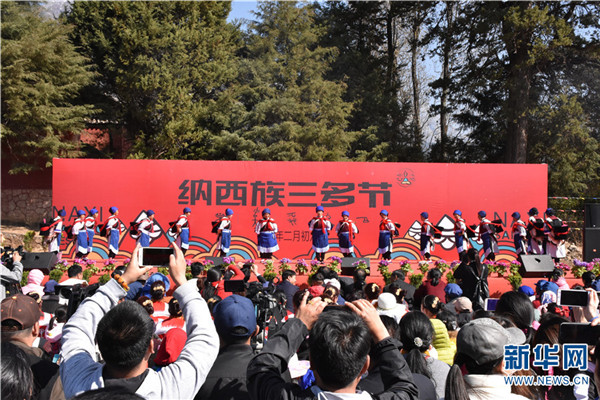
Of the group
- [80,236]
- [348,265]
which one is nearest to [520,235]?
[348,265]

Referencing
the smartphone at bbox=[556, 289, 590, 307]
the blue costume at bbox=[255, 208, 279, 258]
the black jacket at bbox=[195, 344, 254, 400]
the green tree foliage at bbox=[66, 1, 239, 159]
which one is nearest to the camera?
the black jacket at bbox=[195, 344, 254, 400]

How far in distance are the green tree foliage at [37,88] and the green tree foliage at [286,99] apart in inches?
225

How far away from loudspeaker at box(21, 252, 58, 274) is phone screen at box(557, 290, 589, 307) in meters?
9.24

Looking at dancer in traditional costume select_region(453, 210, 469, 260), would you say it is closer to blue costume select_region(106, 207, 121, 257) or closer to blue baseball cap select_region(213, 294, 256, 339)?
blue costume select_region(106, 207, 121, 257)

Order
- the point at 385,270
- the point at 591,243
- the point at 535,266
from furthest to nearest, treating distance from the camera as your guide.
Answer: the point at 591,243
the point at 385,270
the point at 535,266

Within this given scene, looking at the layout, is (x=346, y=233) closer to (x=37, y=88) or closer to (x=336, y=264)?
(x=336, y=264)

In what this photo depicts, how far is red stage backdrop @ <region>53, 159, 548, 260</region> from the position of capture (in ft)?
49.3

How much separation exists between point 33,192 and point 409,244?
14.5 metres

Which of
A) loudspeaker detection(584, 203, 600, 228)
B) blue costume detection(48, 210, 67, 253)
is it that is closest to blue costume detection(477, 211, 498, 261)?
loudspeaker detection(584, 203, 600, 228)

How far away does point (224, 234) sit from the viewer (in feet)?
46.3

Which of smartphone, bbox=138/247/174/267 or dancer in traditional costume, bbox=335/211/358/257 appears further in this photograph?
dancer in traditional costume, bbox=335/211/358/257

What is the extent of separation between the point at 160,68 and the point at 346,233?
11773mm

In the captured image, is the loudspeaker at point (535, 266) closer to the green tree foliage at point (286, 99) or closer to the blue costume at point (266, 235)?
the blue costume at point (266, 235)

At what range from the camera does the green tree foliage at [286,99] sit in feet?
70.5
